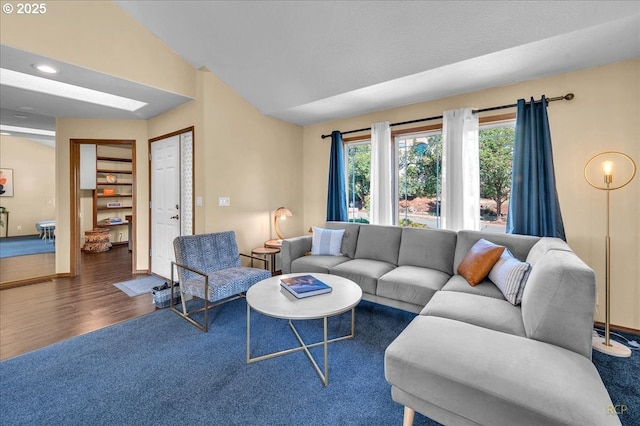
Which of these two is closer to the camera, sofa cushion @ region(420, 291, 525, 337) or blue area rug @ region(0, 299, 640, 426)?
blue area rug @ region(0, 299, 640, 426)

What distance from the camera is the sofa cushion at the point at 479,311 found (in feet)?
5.65

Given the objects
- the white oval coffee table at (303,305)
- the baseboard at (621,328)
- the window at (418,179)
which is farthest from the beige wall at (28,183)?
the baseboard at (621,328)

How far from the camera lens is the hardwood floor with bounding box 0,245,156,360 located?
95.6 inches

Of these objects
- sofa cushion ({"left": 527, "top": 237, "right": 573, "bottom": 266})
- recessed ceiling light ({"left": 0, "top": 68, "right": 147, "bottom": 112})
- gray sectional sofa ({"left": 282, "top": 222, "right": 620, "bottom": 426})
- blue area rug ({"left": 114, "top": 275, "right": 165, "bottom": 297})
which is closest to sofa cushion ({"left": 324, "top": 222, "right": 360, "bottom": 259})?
gray sectional sofa ({"left": 282, "top": 222, "right": 620, "bottom": 426})

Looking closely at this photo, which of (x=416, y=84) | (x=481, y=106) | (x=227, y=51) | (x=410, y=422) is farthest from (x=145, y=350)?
(x=481, y=106)

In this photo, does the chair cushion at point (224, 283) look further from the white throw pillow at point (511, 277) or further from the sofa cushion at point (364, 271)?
the white throw pillow at point (511, 277)

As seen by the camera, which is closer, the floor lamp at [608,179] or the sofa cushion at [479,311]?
the sofa cushion at [479,311]

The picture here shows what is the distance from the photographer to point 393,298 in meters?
2.64

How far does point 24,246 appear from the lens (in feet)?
20.0

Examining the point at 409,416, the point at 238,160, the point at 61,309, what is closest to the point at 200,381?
the point at 409,416

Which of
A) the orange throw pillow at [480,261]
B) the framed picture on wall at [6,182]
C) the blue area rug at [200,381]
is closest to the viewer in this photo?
the blue area rug at [200,381]

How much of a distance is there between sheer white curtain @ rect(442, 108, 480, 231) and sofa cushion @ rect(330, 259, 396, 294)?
985 millimetres

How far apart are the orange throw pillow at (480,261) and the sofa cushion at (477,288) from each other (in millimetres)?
53

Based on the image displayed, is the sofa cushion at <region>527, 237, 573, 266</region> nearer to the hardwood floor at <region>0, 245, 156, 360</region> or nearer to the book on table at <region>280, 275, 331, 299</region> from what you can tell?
the book on table at <region>280, 275, 331, 299</region>
